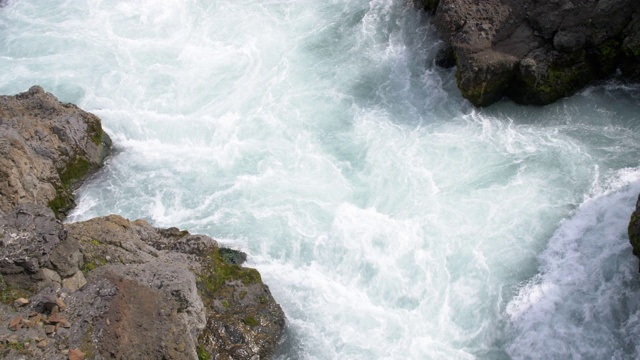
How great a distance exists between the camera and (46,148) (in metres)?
20.3

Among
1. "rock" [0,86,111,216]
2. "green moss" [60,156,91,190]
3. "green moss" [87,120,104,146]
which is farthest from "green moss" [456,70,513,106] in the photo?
"green moss" [60,156,91,190]

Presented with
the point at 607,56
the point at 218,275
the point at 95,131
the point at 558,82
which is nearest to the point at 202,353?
the point at 218,275

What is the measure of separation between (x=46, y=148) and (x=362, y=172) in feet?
36.7

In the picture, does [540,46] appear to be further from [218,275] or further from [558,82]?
[218,275]

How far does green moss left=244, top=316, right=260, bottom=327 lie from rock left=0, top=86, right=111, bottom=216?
787 centimetres

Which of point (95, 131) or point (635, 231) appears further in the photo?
point (95, 131)

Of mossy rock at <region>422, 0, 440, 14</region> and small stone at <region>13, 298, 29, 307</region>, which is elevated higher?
mossy rock at <region>422, 0, 440, 14</region>

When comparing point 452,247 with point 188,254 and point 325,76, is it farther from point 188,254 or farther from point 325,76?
point 325,76

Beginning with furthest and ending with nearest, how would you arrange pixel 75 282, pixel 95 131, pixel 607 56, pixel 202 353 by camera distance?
pixel 95 131 → pixel 607 56 → pixel 202 353 → pixel 75 282

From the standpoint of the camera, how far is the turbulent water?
16109 millimetres

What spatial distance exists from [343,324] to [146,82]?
49.5ft

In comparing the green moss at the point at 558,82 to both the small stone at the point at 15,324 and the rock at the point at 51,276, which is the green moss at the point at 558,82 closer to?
the rock at the point at 51,276

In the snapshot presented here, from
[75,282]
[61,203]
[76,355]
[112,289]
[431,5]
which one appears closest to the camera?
[76,355]

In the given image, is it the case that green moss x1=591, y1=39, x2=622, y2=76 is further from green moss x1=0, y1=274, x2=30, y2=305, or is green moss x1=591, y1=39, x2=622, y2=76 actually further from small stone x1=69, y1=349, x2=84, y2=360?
green moss x1=0, y1=274, x2=30, y2=305
